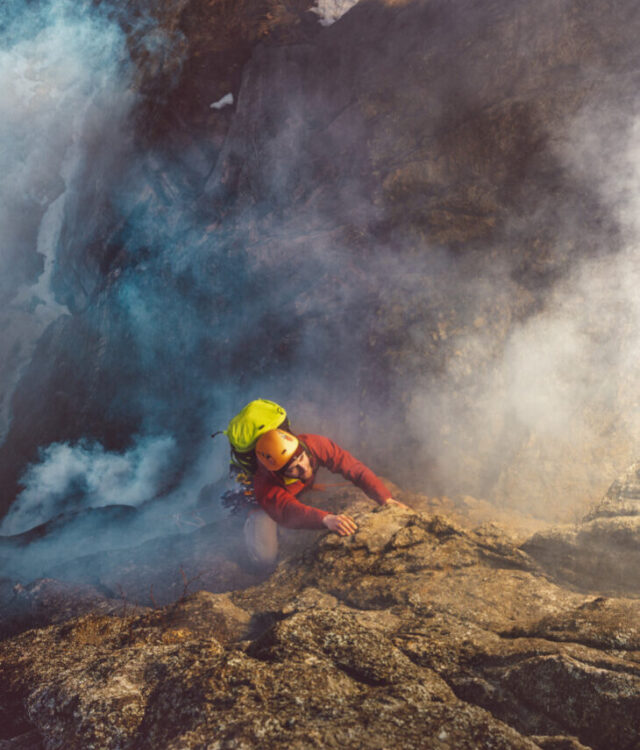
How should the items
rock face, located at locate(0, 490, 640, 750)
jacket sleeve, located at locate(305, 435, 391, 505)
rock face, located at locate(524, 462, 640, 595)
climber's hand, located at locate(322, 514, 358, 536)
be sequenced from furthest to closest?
jacket sleeve, located at locate(305, 435, 391, 505) → climber's hand, located at locate(322, 514, 358, 536) → rock face, located at locate(524, 462, 640, 595) → rock face, located at locate(0, 490, 640, 750)

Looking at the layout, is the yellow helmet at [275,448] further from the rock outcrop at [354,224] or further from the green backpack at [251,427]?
the rock outcrop at [354,224]

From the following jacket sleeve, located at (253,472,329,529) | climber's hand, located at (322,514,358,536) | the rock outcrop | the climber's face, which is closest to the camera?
climber's hand, located at (322,514,358,536)

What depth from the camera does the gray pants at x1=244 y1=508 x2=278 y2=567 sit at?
183 inches

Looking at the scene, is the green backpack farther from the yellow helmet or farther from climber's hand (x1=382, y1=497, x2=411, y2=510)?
climber's hand (x1=382, y1=497, x2=411, y2=510)

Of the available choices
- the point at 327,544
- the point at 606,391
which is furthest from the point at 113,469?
the point at 606,391

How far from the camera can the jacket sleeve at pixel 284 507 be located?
3998 mm

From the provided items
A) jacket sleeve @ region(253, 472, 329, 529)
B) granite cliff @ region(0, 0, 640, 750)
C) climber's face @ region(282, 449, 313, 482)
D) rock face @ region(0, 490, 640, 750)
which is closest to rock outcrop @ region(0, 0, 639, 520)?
granite cliff @ region(0, 0, 640, 750)

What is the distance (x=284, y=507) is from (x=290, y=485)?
0.41 metres

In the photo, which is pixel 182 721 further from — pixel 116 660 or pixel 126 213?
pixel 126 213

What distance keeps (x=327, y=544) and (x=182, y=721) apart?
2.15m

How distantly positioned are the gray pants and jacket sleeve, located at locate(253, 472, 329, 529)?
1.40 feet

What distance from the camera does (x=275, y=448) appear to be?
4.22 meters

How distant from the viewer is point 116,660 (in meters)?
2.20

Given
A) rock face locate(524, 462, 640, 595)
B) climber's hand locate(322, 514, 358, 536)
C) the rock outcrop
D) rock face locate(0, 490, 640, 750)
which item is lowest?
rock face locate(0, 490, 640, 750)
